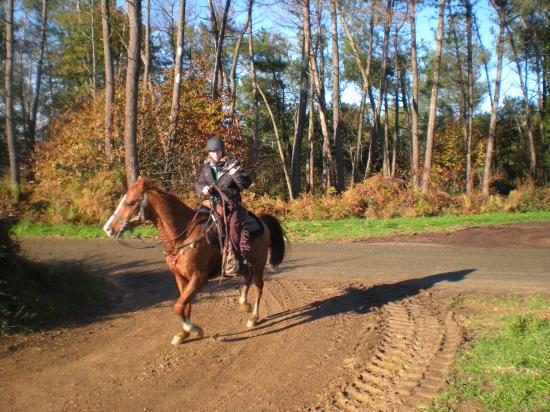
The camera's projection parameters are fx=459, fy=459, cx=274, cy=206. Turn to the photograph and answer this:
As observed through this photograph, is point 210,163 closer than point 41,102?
Yes

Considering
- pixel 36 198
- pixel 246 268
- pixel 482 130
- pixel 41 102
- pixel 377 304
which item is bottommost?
pixel 377 304

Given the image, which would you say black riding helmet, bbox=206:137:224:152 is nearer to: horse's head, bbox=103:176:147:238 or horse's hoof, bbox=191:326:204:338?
horse's head, bbox=103:176:147:238

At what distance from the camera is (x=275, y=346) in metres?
6.23

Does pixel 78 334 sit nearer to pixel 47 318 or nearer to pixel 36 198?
pixel 47 318

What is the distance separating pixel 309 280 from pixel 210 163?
4347mm

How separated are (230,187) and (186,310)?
6.22 ft

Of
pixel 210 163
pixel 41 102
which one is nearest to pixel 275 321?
pixel 210 163

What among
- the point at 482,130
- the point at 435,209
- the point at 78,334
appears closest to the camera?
the point at 78,334

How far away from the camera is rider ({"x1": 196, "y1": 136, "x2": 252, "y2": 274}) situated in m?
6.75

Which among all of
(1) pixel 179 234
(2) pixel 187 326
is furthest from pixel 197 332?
(1) pixel 179 234

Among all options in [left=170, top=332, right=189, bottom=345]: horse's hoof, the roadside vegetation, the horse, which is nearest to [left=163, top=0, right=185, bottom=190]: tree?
the roadside vegetation

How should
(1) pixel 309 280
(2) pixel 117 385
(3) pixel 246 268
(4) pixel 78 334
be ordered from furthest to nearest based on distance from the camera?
(1) pixel 309 280 → (3) pixel 246 268 → (4) pixel 78 334 → (2) pixel 117 385

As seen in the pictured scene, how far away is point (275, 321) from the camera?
24.1 feet

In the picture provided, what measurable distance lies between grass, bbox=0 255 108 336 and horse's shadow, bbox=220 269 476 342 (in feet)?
9.08
